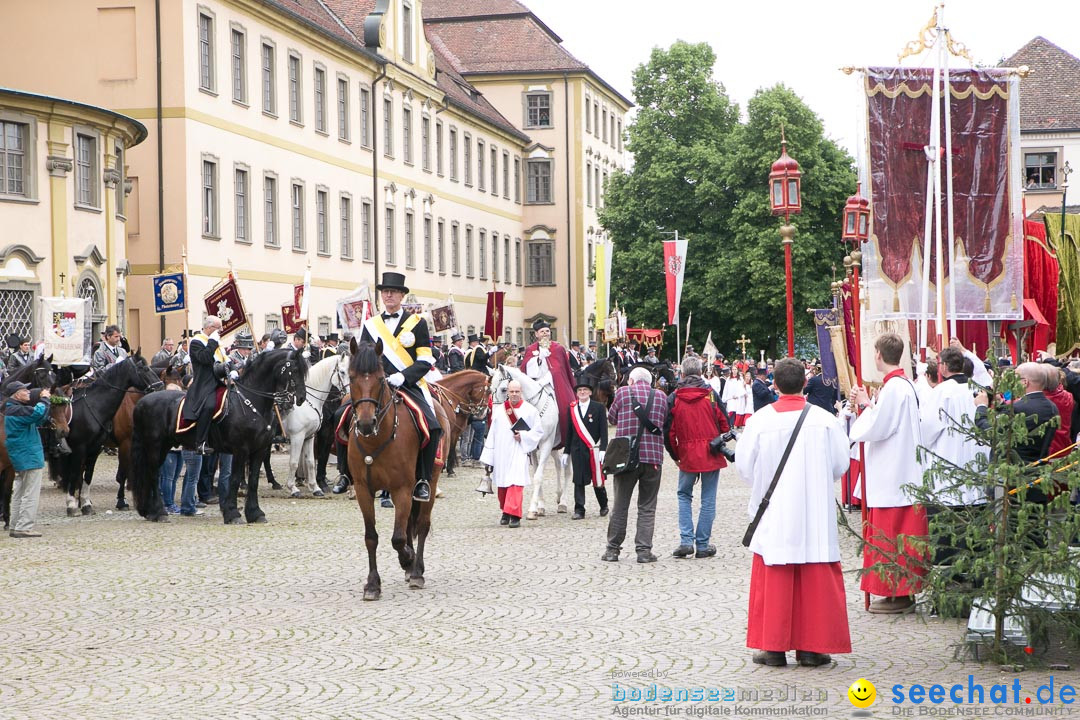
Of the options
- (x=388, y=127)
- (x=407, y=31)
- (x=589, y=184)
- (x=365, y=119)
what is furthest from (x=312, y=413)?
(x=589, y=184)

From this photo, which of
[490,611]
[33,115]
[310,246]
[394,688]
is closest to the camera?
[394,688]

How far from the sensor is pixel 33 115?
103ft

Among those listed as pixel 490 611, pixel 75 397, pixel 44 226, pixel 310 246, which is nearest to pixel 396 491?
pixel 490 611

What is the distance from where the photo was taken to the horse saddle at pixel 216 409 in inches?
690

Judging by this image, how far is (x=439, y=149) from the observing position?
59.0m

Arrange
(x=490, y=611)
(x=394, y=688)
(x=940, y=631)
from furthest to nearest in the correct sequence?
(x=490, y=611)
(x=940, y=631)
(x=394, y=688)

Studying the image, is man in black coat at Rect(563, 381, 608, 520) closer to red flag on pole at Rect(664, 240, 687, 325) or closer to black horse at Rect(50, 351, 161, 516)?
black horse at Rect(50, 351, 161, 516)

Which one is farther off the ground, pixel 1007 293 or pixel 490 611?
pixel 1007 293

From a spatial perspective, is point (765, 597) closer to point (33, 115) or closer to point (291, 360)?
point (291, 360)

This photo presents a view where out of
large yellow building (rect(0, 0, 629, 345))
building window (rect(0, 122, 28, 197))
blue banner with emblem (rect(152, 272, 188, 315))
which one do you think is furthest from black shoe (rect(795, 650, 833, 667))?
large yellow building (rect(0, 0, 629, 345))

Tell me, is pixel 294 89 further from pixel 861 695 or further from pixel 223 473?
pixel 861 695

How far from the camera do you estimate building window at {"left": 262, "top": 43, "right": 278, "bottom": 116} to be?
43031 millimetres

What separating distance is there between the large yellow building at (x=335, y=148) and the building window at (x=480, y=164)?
122 mm

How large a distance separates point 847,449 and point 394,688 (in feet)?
9.65
